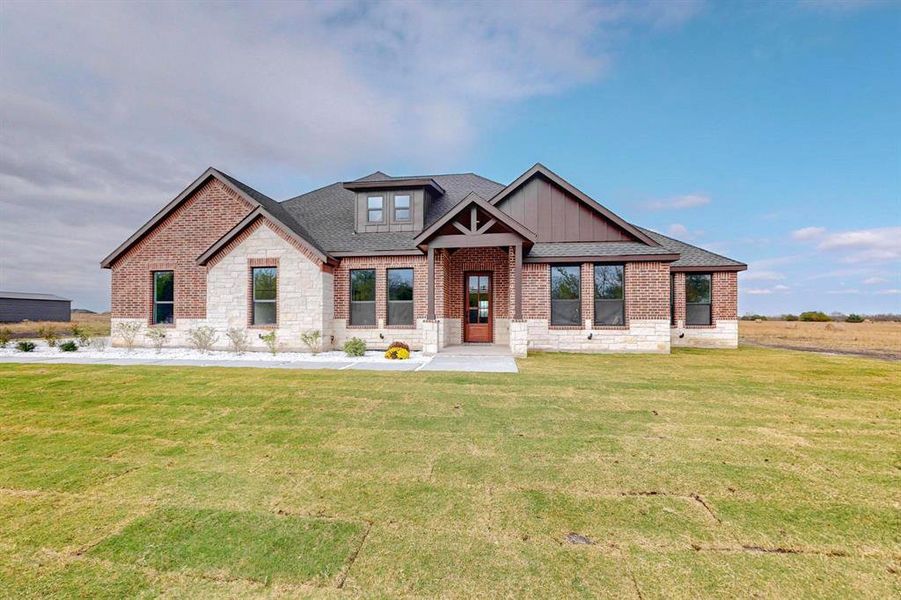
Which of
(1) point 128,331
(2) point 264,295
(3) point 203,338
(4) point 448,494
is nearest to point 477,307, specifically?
(2) point 264,295

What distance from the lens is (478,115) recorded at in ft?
59.1

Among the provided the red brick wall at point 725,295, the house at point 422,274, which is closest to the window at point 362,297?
the house at point 422,274

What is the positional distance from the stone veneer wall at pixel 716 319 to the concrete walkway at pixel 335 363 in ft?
29.5

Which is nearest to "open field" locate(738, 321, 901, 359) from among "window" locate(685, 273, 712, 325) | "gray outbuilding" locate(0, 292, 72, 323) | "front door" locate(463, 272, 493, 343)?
"window" locate(685, 273, 712, 325)

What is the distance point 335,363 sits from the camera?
1109 cm

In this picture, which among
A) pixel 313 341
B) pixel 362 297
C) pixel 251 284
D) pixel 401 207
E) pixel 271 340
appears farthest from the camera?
pixel 401 207

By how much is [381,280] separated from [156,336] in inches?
351

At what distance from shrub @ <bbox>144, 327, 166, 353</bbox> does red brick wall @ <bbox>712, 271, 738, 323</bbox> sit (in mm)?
22182

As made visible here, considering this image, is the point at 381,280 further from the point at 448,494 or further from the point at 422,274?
the point at 448,494

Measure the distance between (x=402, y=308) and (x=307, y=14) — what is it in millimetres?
10074

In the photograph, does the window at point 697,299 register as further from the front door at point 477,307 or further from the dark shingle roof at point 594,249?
the front door at point 477,307

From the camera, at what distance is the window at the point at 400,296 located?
48.9 feet

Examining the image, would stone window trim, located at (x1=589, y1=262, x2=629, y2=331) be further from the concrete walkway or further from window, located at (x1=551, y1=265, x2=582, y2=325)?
the concrete walkway

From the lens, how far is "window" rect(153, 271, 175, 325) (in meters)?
15.4
